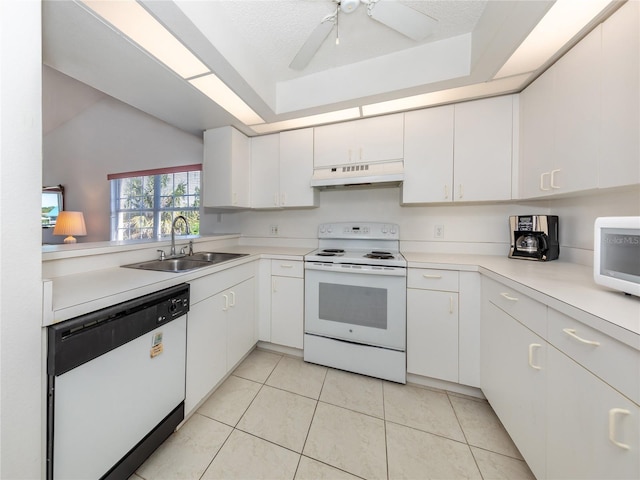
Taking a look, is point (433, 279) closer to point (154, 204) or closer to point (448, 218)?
point (448, 218)

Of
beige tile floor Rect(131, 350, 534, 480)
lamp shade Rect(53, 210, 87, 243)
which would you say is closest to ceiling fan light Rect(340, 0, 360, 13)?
beige tile floor Rect(131, 350, 534, 480)

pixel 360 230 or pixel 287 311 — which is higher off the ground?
pixel 360 230

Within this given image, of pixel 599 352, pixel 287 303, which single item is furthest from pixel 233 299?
pixel 599 352

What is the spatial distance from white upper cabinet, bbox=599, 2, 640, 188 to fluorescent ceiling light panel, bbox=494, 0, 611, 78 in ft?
0.34

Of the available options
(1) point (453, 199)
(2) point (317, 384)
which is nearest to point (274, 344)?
(2) point (317, 384)

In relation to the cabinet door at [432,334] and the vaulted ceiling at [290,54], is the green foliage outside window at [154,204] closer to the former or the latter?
the vaulted ceiling at [290,54]

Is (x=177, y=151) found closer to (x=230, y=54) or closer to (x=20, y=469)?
(x=230, y=54)

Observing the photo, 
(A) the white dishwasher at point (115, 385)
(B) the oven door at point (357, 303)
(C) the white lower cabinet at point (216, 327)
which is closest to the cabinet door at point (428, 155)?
(B) the oven door at point (357, 303)

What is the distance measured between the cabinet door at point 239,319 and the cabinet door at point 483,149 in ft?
6.33

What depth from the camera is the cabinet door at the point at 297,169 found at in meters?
2.27

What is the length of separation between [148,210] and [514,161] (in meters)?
4.55

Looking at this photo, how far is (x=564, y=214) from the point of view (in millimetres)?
1648

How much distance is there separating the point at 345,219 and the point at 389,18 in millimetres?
1563

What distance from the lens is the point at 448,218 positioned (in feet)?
7.00
